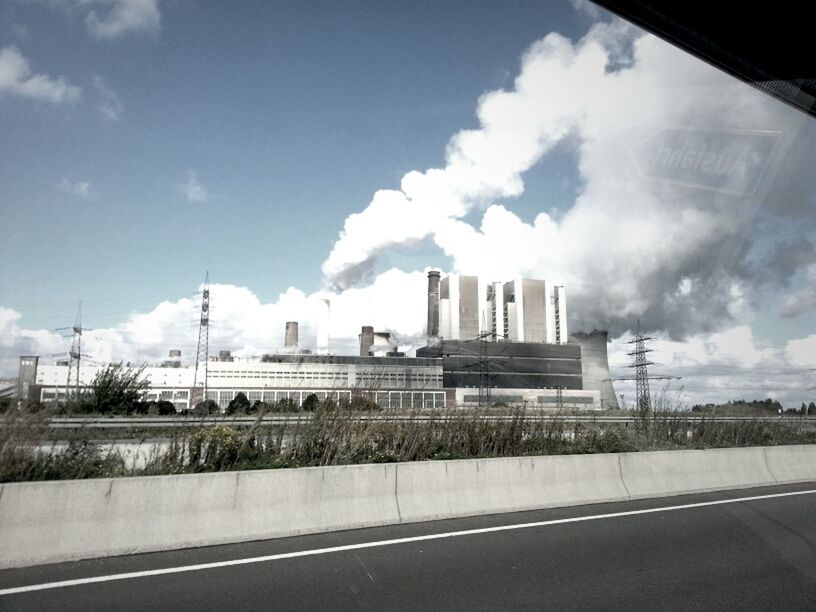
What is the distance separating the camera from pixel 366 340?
126750 mm

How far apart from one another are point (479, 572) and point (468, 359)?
360 ft

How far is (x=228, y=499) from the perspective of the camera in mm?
8961

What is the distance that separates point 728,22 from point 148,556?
9538 mm

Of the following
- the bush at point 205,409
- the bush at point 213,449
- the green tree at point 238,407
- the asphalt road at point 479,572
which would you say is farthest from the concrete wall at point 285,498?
the bush at point 205,409

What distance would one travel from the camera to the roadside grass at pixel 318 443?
924 cm

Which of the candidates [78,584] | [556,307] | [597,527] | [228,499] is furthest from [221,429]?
[556,307]

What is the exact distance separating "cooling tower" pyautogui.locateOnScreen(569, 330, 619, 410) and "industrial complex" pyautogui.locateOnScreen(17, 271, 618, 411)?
186mm

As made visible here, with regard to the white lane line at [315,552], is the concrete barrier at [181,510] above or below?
above

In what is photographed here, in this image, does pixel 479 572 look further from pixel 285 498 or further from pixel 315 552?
pixel 285 498

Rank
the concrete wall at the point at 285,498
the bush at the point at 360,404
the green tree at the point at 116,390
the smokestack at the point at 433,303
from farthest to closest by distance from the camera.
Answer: the smokestack at the point at 433,303 → the green tree at the point at 116,390 → the bush at the point at 360,404 → the concrete wall at the point at 285,498

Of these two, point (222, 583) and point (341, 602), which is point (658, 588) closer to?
point (341, 602)

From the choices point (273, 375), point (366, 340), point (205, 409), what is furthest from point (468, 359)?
point (205, 409)

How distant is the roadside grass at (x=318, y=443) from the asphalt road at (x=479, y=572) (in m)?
1.97

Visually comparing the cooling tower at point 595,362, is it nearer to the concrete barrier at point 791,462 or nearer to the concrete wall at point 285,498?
the concrete barrier at point 791,462
